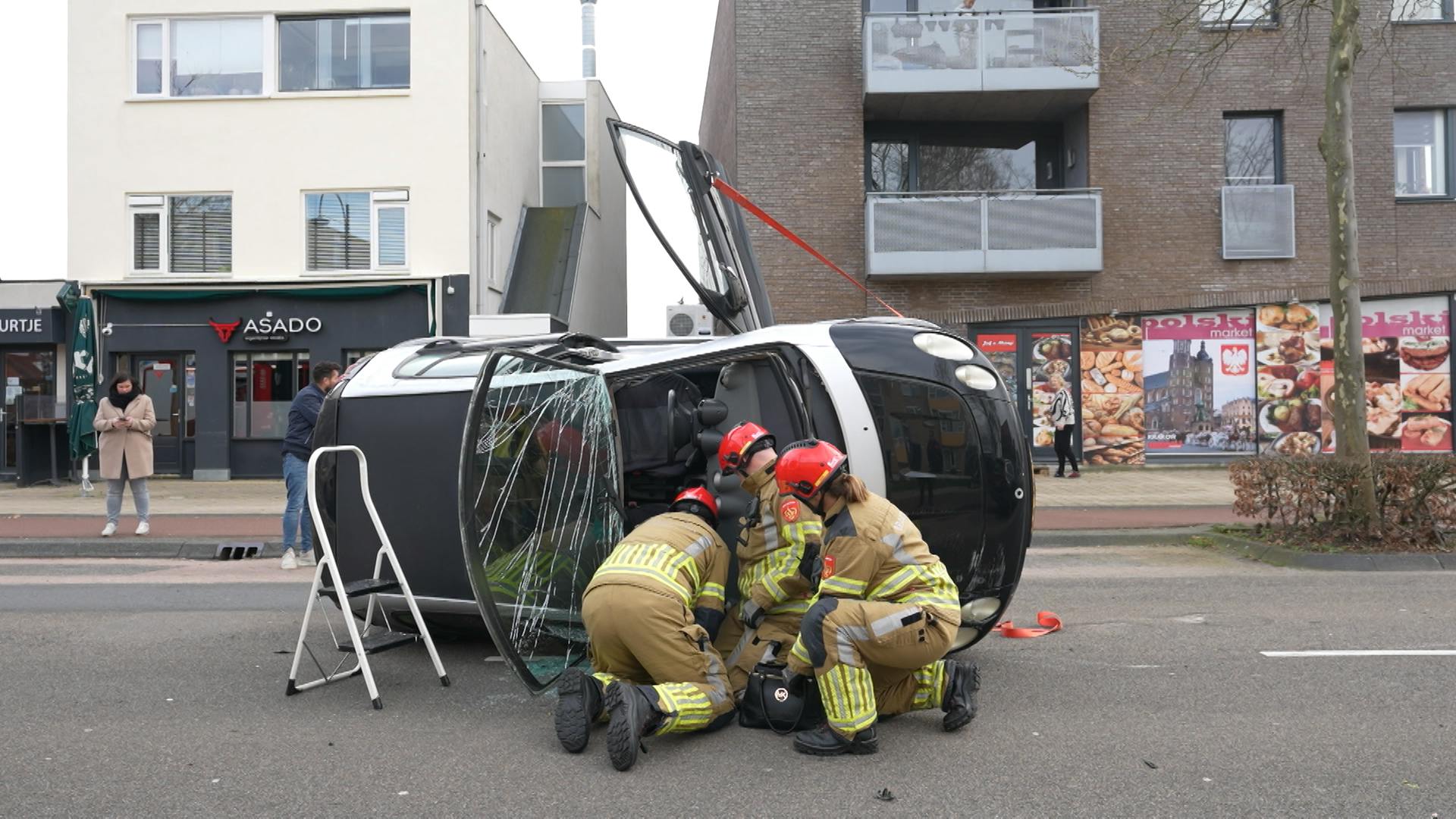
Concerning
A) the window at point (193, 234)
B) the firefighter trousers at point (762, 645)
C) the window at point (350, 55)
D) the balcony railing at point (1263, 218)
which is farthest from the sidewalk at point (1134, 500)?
the window at point (193, 234)

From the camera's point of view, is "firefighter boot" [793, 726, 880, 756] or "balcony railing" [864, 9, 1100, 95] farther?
"balcony railing" [864, 9, 1100, 95]

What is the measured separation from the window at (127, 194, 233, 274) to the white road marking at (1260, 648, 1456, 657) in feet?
60.3

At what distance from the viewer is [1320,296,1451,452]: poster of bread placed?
19.5 metres

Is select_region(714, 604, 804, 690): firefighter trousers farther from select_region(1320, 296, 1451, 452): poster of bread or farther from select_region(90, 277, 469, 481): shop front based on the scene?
select_region(1320, 296, 1451, 452): poster of bread

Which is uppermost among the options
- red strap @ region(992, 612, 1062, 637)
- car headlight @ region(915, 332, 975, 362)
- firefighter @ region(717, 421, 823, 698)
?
car headlight @ region(915, 332, 975, 362)

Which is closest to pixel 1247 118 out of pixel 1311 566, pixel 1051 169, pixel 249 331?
pixel 1051 169

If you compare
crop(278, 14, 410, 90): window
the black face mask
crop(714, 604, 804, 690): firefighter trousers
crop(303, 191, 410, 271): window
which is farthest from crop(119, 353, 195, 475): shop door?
crop(714, 604, 804, 690): firefighter trousers

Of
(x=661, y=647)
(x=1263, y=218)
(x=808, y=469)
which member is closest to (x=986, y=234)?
(x=1263, y=218)

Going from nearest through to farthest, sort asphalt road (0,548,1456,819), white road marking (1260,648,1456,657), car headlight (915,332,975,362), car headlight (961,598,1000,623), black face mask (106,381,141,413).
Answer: asphalt road (0,548,1456,819)
car headlight (961,598,1000,623)
car headlight (915,332,975,362)
white road marking (1260,648,1456,657)
black face mask (106,381,141,413)

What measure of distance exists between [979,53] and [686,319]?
707 cm

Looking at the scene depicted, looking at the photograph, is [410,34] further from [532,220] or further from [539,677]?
[539,677]

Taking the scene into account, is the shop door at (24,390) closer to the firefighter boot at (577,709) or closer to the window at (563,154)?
the window at (563,154)

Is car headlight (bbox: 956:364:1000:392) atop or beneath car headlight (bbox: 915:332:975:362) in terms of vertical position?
beneath

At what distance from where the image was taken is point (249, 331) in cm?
1919
